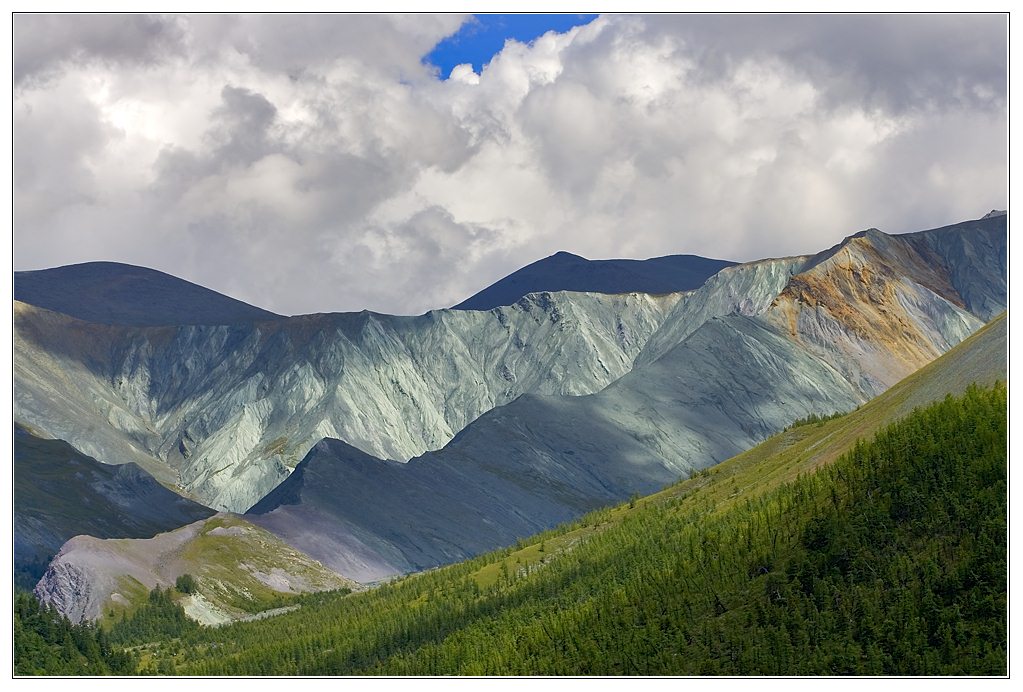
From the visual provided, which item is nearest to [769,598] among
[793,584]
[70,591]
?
[793,584]

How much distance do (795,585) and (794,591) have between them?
1.89ft

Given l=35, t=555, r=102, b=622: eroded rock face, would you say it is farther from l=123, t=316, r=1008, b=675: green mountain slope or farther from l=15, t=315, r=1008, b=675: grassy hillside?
l=15, t=315, r=1008, b=675: grassy hillside

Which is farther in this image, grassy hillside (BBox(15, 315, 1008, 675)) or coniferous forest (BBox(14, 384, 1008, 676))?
grassy hillside (BBox(15, 315, 1008, 675))

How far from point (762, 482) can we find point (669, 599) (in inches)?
1258

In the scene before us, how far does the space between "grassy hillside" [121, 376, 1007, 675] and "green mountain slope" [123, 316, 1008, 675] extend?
130mm

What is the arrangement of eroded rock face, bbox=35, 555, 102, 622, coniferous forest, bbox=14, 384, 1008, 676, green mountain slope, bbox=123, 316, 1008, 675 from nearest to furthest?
coniferous forest, bbox=14, 384, 1008, 676, green mountain slope, bbox=123, 316, 1008, 675, eroded rock face, bbox=35, 555, 102, 622

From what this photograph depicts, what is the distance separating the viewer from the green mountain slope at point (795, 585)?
84.6 m

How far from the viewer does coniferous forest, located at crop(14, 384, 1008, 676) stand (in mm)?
84500

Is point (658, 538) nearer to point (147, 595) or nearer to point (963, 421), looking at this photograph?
point (963, 421)

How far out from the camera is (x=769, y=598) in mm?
92688

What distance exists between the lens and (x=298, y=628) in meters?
150

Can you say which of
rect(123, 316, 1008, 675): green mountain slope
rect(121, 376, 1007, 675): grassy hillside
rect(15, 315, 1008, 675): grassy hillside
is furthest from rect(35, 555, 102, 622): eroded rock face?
rect(121, 376, 1007, 675): grassy hillside

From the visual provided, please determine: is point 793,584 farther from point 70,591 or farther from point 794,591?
point 70,591

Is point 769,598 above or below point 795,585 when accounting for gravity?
below
